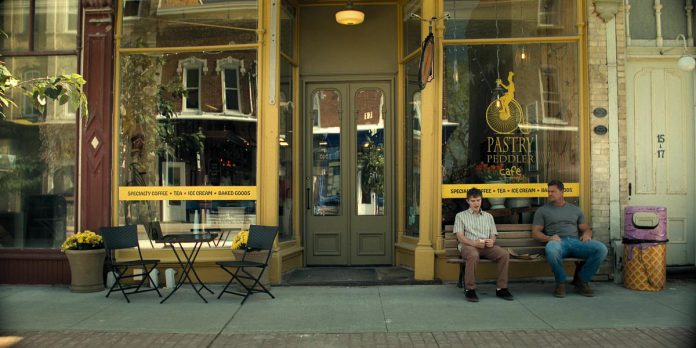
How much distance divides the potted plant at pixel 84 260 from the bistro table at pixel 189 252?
97cm

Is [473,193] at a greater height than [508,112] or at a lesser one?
lesser

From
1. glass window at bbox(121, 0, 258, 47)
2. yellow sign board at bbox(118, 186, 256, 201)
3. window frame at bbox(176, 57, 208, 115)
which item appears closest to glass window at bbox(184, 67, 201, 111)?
window frame at bbox(176, 57, 208, 115)

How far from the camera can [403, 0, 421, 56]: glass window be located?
348 inches

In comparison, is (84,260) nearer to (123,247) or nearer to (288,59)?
(123,247)

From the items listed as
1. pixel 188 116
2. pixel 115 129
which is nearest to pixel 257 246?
pixel 188 116

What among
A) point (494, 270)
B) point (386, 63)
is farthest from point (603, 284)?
point (386, 63)

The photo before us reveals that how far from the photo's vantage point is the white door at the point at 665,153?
8.51m

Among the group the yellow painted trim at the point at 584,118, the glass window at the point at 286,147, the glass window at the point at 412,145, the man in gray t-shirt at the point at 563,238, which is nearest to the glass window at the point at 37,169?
the glass window at the point at 286,147

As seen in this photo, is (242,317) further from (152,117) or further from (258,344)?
(152,117)

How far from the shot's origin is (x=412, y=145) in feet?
29.9

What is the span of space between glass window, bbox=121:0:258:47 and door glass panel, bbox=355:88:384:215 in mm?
2141

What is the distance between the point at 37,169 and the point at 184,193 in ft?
7.00

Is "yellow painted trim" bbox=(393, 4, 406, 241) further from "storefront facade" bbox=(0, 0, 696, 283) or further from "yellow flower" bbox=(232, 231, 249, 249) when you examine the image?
"yellow flower" bbox=(232, 231, 249, 249)

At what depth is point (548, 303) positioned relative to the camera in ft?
23.3
